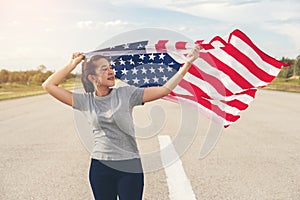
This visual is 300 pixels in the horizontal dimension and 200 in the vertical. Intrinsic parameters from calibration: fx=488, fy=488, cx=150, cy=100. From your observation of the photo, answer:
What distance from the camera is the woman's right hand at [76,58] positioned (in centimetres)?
392

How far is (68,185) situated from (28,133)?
6084 millimetres

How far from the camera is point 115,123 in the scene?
12.1ft

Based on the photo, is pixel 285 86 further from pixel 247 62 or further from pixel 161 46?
pixel 161 46

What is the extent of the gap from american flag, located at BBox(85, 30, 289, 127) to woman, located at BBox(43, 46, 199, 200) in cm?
109

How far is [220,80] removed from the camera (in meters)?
5.52

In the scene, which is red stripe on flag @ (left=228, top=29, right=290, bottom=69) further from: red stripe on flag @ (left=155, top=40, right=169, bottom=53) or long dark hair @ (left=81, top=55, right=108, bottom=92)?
long dark hair @ (left=81, top=55, right=108, bottom=92)

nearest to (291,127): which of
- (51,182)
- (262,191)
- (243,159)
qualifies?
(243,159)

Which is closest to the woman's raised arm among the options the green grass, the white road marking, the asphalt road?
the asphalt road

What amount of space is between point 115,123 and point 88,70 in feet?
1.58

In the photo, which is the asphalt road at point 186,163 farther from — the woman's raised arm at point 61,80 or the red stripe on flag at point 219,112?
the woman's raised arm at point 61,80

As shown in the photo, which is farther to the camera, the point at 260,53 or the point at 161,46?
the point at 260,53

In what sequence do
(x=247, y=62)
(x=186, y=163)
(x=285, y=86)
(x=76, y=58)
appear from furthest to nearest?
(x=285, y=86) < (x=186, y=163) < (x=247, y=62) < (x=76, y=58)

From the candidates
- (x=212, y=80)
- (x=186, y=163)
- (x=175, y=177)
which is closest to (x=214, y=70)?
(x=212, y=80)

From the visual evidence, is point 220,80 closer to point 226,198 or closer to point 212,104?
point 212,104
